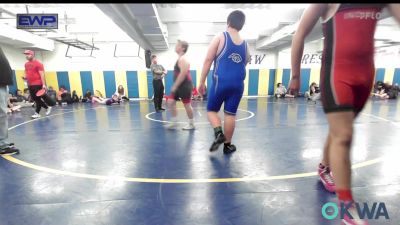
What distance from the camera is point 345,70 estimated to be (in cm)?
113

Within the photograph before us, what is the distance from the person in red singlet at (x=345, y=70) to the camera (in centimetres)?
108

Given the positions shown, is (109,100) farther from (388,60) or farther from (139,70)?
(388,60)

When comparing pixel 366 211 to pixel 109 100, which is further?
pixel 109 100

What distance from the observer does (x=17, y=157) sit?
2.93 m

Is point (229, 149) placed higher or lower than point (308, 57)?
lower

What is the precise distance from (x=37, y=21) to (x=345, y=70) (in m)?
7.39

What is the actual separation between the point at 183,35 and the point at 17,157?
33.0 ft

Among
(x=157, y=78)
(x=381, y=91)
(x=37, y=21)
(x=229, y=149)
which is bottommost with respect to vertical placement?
(x=381, y=91)

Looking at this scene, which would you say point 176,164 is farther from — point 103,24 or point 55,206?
point 103,24

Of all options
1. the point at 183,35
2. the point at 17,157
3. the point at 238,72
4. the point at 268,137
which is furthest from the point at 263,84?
the point at 17,157

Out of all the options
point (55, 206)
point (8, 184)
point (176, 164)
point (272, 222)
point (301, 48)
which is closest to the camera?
point (301, 48)

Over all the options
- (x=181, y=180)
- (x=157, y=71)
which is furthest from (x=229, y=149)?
(x=157, y=71)

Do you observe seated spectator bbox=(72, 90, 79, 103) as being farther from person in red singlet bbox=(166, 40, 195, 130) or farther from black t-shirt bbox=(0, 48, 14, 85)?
black t-shirt bbox=(0, 48, 14, 85)

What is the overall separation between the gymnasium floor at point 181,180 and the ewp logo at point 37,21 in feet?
12.1
